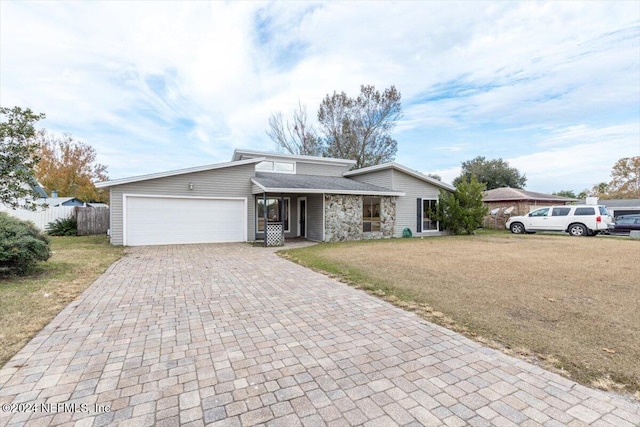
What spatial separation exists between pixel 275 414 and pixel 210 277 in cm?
490

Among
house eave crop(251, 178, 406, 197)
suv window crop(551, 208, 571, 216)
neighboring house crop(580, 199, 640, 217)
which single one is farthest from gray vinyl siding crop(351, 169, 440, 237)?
neighboring house crop(580, 199, 640, 217)

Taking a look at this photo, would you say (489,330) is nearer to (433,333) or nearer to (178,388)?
(433,333)

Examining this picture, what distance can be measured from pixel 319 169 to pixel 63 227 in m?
14.4

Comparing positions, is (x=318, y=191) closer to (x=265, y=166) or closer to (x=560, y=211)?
(x=265, y=166)

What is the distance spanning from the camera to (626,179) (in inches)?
1516

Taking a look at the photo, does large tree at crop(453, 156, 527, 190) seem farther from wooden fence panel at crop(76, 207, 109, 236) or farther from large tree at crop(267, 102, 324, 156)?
wooden fence panel at crop(76, 207, 109, 236)

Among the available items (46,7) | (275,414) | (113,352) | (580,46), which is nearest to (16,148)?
(46,7)

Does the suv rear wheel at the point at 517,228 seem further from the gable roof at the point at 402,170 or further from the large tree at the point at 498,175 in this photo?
the large tree at the point at 498,175

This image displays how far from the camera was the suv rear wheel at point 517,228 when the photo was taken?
18.0 m

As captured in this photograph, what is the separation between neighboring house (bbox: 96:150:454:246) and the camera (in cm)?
1222

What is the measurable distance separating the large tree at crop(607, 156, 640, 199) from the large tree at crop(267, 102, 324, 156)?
39.4 m

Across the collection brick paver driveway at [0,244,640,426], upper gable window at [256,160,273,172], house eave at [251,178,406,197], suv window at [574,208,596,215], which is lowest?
brick paver driveway at [0,244,640,426]

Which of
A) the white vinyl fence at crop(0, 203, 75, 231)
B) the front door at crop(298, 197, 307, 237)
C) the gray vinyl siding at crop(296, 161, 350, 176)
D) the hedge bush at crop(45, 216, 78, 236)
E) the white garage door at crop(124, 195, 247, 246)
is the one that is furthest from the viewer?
the gray vinyl siding at crop(296, 161, 350, 176)

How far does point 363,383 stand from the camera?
2.64 meters
